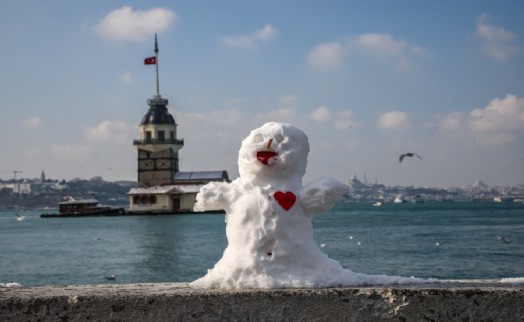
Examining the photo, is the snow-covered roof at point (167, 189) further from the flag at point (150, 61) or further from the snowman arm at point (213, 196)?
the snowman arm at point (213, 196)

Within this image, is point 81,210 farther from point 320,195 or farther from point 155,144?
point 320,195

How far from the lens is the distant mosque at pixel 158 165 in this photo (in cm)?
7575

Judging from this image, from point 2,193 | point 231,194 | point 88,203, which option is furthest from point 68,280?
point 2,193

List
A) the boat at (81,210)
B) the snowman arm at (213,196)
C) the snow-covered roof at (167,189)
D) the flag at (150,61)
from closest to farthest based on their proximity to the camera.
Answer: the snowman arm at (213,196) < the snow-covered roof at (167,189) < the flag at (150,61) < the boat at (81,210)

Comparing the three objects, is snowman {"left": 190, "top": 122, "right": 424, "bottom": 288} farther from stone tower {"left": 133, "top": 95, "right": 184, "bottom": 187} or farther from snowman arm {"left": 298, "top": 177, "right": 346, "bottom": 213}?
stone tower {"left": 133, "top": 95, "right": 184, "bottom": 187}

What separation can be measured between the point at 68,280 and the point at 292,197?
666 inches

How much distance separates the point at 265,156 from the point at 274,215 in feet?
1.05

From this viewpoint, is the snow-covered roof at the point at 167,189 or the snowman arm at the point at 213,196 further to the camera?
the snow-covered roof at the point at 167,189

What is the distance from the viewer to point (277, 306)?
3.52 metres

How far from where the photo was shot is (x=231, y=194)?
4.50 metres

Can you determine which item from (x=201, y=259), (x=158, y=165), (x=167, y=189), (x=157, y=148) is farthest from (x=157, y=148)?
(x=201, y=259)

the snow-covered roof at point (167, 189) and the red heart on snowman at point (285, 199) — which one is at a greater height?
the snow-covered roof at point (167, 189)

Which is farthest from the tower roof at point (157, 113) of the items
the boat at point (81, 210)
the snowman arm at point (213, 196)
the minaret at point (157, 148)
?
the snowman arm at point (213, 196)

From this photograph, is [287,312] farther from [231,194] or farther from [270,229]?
[231,194]
